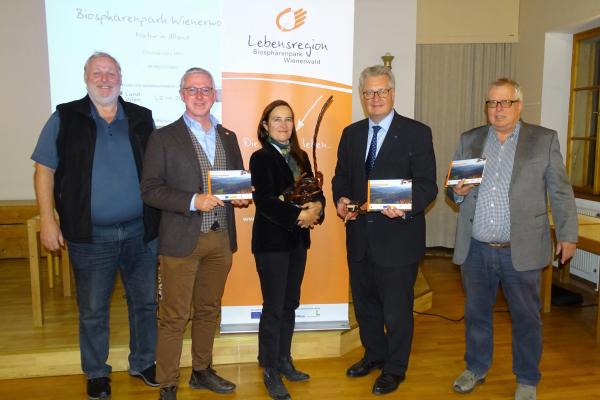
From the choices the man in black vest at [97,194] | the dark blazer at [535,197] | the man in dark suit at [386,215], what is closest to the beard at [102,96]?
the man in black vest at [97,194]

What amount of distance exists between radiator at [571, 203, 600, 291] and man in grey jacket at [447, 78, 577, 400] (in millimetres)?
2742

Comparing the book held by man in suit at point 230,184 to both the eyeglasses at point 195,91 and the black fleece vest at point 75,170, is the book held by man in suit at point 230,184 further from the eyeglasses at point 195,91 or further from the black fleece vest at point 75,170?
the black fleece vest at point 75,170

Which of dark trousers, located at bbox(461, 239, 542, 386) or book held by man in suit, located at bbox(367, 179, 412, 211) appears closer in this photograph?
book held by man in suit, located at bbox(367, 179, 412, 211)

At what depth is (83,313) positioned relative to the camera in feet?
8.86

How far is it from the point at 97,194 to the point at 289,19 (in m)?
1.61

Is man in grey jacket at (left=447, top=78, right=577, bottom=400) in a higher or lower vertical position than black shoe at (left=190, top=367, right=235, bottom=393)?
higher

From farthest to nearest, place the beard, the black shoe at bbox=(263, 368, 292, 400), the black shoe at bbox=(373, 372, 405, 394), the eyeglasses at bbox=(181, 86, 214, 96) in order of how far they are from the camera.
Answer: the black shoe at bbox=(373, 372, 405, 394), the black shoe at bbox=(263, 368, 292, 400), the beard, the eyeglasses at bbox=(181, 86, 214, 96)

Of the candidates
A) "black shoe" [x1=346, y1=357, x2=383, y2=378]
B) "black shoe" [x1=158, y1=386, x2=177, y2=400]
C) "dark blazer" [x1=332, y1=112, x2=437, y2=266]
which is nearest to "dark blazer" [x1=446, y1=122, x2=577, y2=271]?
"dark blazer" [x1=332, y1=112, x2=437, y2=266]

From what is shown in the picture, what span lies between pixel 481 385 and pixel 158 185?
2.24 meters

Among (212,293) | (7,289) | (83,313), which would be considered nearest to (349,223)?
(212,293)

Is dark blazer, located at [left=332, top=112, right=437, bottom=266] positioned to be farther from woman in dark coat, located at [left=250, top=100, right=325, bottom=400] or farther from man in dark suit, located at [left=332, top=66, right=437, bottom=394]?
woman in dark coat, located at [left=250, top=100, right=325, bottom=400]

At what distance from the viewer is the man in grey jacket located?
8.33 ft

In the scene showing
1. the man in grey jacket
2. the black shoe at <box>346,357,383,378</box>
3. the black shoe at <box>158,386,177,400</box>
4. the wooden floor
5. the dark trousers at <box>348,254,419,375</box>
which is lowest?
the wooden floor

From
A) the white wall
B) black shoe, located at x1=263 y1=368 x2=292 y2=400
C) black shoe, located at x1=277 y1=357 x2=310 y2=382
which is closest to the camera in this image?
black shoe, located at x1=263 y1=368 x2=292 y2=400
